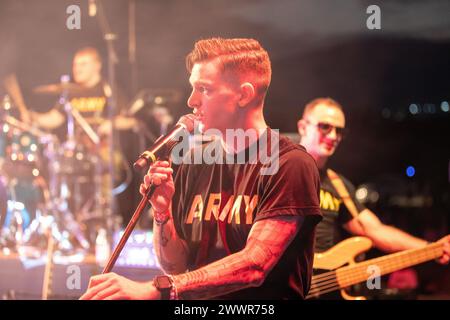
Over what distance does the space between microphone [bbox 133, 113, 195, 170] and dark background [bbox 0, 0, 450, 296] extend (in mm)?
428

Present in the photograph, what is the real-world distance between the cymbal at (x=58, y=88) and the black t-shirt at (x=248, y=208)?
1.85 m

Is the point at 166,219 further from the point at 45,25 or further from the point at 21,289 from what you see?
the point at 45,25

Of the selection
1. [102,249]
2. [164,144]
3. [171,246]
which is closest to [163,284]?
[171,246]

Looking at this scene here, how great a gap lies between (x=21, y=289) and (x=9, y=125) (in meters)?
1.28

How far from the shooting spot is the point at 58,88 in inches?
183

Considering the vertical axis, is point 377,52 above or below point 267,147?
above

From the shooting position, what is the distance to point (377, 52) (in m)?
4.63

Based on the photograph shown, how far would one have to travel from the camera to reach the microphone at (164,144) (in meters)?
2.72

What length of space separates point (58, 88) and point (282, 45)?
173cm

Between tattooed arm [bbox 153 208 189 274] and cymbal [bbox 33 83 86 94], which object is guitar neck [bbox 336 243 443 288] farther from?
cymbal [bbox 33 83 86 94]

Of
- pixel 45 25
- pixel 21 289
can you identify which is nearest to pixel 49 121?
pixel 45 25
